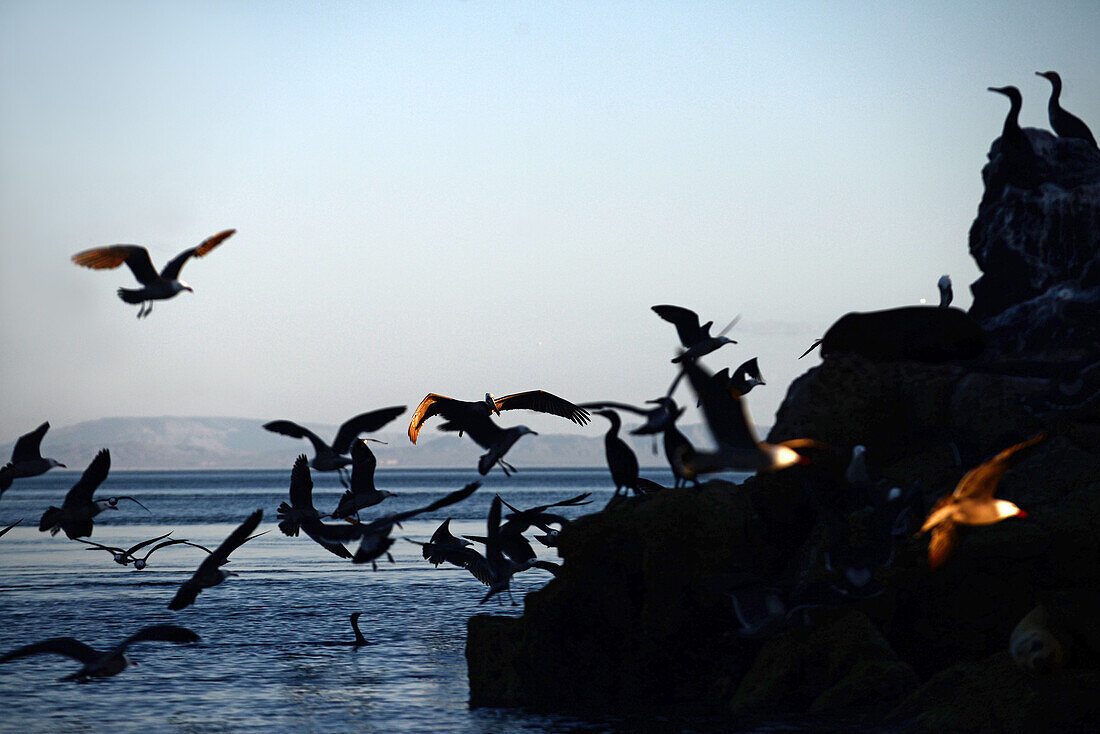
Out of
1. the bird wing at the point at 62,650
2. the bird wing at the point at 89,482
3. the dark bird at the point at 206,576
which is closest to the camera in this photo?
the bird wing at the point at 62,650

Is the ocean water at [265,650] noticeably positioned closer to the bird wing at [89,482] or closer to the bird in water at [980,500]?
the bird wing at [89,482]

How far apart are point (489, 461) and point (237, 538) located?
11.2ft

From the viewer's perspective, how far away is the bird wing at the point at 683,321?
18.1 m

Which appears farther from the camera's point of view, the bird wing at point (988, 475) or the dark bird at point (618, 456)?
the dark bird at point (618, 456)

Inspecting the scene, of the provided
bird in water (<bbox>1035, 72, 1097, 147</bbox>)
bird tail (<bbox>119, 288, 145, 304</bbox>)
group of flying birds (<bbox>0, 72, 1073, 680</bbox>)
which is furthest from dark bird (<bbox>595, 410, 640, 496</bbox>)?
bird in water (<bbox>1035, 72, 1097, 147</bbox>)

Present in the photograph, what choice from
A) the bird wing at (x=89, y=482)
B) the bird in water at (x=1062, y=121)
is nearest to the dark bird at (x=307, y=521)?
the bird wing at (x=89, y=482)

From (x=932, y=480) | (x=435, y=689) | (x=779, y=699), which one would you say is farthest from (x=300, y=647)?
(x=932, y=480)

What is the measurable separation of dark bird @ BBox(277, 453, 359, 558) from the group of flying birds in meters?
0.02

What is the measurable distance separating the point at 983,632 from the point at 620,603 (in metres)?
4.36

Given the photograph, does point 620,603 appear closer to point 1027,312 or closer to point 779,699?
point 779,699

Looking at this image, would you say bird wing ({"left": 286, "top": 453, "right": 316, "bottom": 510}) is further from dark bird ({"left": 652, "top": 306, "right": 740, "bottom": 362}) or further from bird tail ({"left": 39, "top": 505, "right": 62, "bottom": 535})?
dark bird ({"left": 652, "top": 306, "right": 740, "bottom": 362})

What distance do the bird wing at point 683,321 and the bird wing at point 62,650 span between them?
955 cm

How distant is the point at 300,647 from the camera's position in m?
20.5

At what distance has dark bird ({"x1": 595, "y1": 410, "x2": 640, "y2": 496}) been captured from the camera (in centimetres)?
1524
